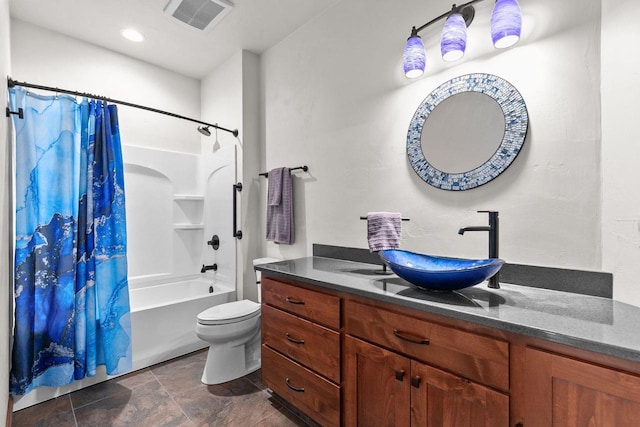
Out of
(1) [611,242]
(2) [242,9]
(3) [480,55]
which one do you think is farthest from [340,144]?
(1) [611,242]

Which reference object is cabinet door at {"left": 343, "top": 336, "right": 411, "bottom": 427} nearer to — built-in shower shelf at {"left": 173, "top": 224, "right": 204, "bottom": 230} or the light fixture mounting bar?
the light fixture mounting bar

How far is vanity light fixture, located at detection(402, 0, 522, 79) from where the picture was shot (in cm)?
126

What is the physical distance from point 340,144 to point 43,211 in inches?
80.7

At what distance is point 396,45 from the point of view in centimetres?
183

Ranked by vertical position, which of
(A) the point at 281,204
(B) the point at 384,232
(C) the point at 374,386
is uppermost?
(A) the point at 281,204

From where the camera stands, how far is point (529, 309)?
1.03 m

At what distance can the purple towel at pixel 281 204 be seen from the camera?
246 centimetres

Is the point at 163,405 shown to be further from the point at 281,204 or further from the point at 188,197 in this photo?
the point at 188,197

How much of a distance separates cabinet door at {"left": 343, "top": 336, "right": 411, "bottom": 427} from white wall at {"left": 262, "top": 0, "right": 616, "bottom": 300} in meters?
0.68

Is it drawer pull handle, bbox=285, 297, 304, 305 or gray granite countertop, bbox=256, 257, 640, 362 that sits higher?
gray granite countertop, bbox=256, 257, 640, 362

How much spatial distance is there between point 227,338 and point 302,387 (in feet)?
2.55

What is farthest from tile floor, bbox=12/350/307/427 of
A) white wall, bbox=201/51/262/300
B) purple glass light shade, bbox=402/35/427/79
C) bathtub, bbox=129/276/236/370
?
purple glass light shade, bbox=402/35/427/79

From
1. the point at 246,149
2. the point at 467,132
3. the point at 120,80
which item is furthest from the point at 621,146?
the point at 120,80

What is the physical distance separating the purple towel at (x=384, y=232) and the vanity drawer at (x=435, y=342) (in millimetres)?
397
